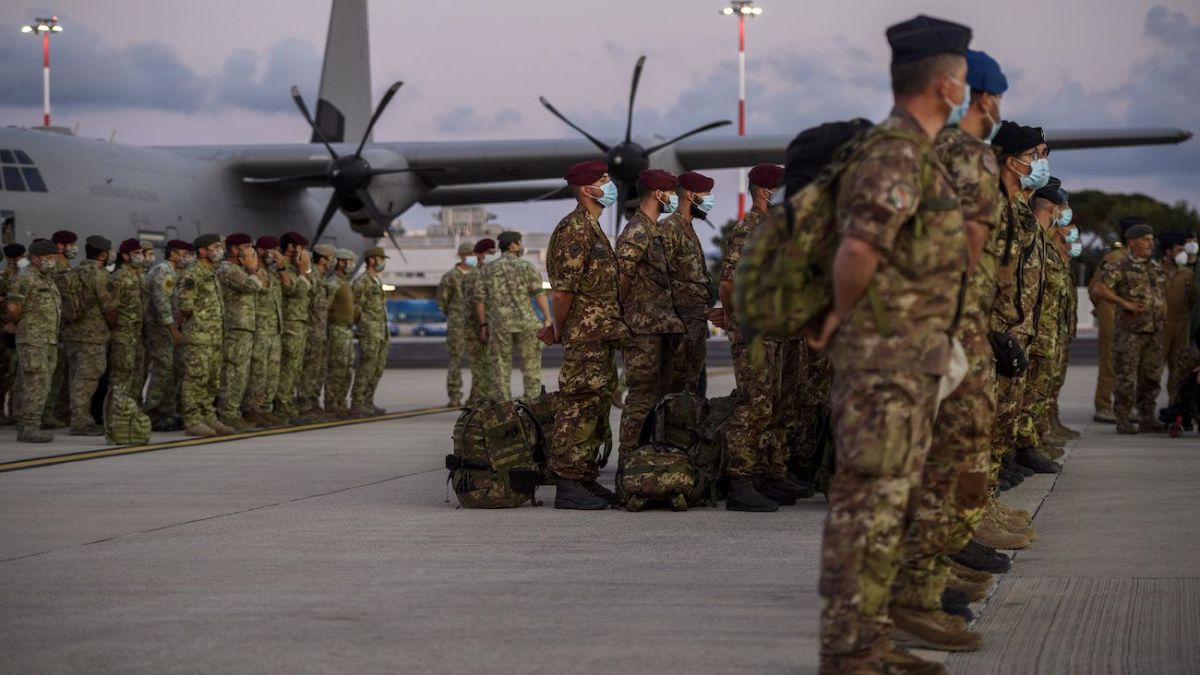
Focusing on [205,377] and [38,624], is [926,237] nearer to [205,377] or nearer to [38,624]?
[38,624]

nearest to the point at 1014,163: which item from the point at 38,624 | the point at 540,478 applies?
the point at 540,478

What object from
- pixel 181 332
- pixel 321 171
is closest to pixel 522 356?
pixel 181 332

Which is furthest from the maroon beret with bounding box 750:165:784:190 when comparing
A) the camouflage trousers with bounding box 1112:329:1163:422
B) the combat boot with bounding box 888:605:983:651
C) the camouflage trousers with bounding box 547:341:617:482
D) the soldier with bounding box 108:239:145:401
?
the soldier with bounding box 108:239:145:401

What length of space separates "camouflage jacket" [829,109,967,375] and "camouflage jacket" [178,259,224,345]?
9453 mm

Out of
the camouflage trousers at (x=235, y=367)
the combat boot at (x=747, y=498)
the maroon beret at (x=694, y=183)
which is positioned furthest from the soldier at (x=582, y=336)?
the camouflage trousers at (x=235, y=367)

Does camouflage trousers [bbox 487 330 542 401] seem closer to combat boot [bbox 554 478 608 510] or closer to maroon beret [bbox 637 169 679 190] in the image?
maroon beret [bbox 637 169 679 190]

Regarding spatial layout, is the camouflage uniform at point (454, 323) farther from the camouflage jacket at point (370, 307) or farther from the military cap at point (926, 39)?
the military cap at point (926, 39)

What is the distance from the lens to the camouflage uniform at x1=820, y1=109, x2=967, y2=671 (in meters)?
3.70

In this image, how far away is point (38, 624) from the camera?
4.87 m

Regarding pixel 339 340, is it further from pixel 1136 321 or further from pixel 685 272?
pixel 1136 321

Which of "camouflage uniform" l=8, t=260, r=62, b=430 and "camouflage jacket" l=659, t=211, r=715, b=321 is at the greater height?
"camouflage jacket" l=659, t=211, r=715, b=321

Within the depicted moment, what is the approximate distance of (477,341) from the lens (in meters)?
15.3

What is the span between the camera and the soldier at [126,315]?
42.0 ft

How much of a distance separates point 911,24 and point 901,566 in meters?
1.61
